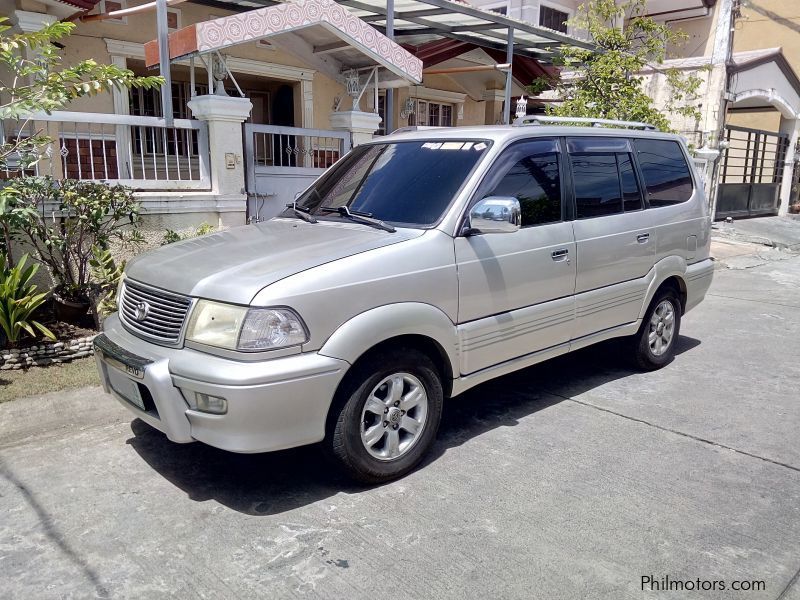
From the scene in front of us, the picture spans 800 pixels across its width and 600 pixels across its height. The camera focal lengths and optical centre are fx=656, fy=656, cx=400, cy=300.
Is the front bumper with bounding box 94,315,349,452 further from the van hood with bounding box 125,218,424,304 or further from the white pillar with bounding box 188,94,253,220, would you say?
the white pillar with bounding box 188,94,253,220

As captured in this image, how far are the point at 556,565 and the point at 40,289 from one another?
17.3ft

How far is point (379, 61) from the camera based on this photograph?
7953 millimetres

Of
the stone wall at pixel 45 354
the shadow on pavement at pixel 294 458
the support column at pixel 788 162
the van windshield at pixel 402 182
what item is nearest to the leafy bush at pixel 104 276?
the stone wall at pixel 45 354

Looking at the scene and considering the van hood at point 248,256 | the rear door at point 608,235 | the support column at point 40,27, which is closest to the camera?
the van hood at point 248,256

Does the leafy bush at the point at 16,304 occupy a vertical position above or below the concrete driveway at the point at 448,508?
above

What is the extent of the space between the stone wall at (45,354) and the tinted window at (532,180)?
373 cm

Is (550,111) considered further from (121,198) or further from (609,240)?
(121,198)

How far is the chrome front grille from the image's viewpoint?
3381mm

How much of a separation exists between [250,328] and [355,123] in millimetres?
5889

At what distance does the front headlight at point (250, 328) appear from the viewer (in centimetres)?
312

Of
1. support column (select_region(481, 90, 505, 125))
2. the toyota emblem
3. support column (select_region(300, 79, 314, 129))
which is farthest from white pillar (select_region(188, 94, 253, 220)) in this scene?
support column (select_region(481, 90, 505, 125))

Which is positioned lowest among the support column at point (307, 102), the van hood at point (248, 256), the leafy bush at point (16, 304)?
the leafy bush at point (16, 304)

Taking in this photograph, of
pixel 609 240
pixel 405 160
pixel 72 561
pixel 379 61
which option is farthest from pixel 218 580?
pixel 379 61

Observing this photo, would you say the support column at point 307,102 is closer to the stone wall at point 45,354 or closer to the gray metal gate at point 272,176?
the gray metal gate at point 272,176
